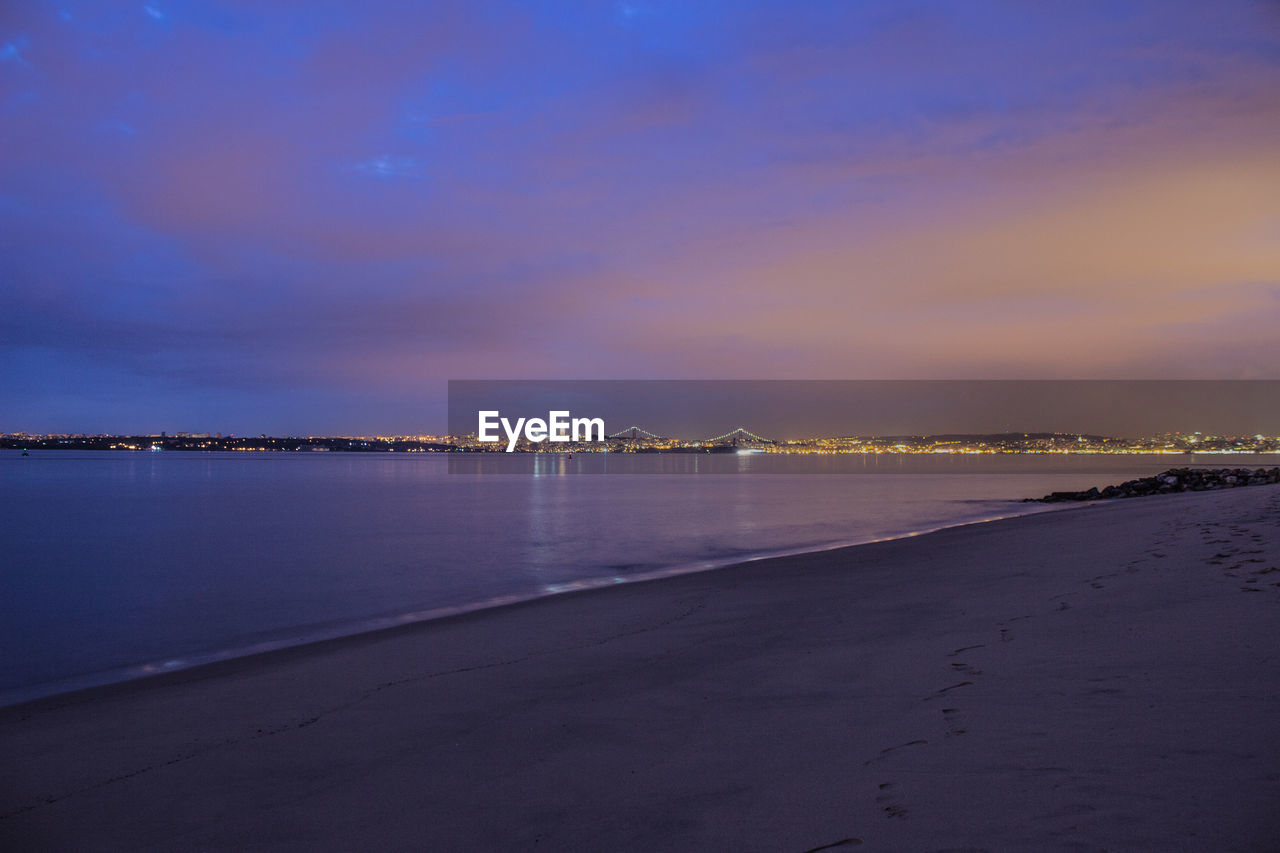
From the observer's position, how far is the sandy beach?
3.04 metres

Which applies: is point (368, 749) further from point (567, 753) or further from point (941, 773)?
point (941, 773)

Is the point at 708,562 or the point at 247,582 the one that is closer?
the point at 247,582

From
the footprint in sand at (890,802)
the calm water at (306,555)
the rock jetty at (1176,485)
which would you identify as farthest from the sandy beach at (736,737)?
the rock jetty at (1176,485)

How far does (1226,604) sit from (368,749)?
6488mm

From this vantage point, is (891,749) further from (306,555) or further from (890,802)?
(306,555)

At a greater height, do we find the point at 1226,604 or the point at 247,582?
the point at 1226,604

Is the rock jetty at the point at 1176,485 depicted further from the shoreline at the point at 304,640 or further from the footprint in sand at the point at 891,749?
the footprint in sand at the point at 891,749

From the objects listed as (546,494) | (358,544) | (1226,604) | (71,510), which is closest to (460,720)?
(1226,604)

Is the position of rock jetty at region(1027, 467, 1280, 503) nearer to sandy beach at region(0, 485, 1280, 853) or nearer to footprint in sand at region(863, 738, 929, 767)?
sandy beach at region(0, 485, 1280, 853)

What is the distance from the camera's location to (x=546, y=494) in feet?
159

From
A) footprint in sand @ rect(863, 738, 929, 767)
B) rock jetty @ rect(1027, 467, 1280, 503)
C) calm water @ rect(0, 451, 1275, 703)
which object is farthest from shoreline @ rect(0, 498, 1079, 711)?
rock jetty @ rect(1027, 467, 1280, 503)

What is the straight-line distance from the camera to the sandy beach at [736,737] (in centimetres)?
304

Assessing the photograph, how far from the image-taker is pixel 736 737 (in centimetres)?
431

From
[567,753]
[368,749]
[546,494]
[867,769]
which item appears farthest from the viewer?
[546,494]
